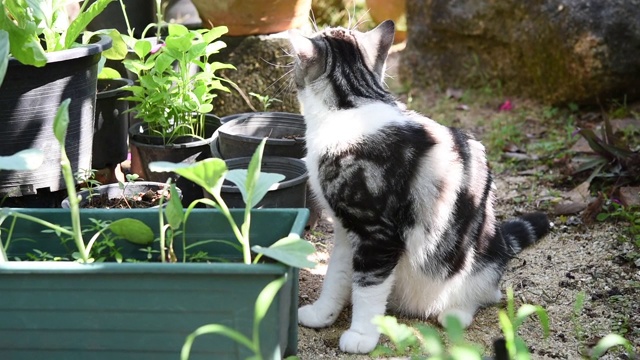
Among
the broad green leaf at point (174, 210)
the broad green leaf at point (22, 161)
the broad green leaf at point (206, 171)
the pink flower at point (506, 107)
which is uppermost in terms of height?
the broad green leaf at point (22, 161)

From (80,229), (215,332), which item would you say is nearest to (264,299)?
(215,332)

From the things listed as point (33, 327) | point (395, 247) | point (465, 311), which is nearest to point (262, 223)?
point (395, 247)

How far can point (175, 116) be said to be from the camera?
136 inches

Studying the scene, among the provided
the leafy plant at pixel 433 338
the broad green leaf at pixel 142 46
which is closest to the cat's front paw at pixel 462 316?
the leafy plant at pixel 433 338

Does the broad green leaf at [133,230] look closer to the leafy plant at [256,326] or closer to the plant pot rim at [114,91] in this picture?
the leafy plant at [256,326]

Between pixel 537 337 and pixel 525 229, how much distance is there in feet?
1.99

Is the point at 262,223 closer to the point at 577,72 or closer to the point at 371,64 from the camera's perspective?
the point at 371,64

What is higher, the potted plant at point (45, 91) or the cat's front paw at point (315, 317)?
the potted plant at point (45, 91)

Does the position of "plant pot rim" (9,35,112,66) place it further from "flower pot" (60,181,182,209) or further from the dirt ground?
the dirt ground

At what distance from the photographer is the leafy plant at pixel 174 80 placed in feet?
10.5

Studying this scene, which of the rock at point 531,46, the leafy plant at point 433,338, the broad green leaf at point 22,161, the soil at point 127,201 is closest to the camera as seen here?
the leafy plant at point 433,338

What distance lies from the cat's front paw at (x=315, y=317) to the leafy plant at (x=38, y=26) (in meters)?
1.21

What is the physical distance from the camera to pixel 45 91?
9.52 feet

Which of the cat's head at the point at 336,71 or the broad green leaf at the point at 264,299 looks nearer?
the broad green leaf at the point at 264,299
